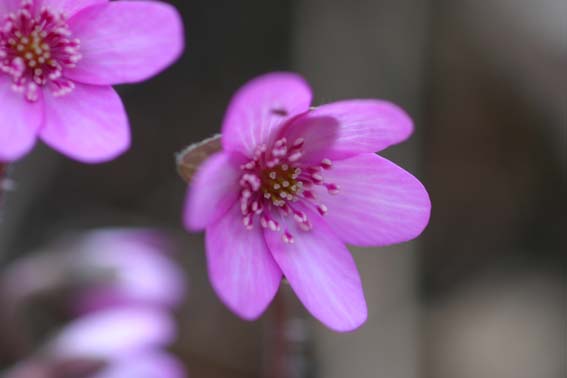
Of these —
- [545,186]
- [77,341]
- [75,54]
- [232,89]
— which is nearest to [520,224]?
[545,186]

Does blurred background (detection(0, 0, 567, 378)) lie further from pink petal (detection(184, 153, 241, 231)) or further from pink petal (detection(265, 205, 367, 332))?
pink petal (detection(184, 153, 241, 231))

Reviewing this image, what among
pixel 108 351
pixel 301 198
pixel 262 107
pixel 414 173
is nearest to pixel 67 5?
pixel 262 107

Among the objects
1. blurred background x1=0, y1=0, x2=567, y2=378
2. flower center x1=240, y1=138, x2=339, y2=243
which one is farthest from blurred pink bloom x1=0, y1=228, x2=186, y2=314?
flower center x1=240, y1=138, x2=339, y2=243

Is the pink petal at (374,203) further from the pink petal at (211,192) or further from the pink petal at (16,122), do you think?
the pink petal at (16,122)

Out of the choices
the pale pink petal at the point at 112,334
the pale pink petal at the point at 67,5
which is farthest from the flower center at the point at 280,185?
the pale pink petal at the point at 112,334

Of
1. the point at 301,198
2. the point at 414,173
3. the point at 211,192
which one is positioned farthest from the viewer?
the point at 414,173

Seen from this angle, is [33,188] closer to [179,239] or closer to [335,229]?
[179,239]

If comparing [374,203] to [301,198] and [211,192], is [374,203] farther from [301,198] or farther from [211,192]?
[211,192]
